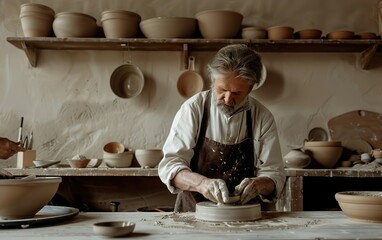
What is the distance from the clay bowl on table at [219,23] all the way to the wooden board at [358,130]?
1329 mm

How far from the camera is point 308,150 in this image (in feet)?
13.0

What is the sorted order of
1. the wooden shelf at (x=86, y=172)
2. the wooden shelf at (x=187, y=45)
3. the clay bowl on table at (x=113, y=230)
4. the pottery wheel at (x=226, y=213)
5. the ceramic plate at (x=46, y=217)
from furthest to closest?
the wooden shelf at (x=187, y=45), the wooden shelf at (x=86, y=172), the pottery wheel at (x=226, y=213), the ceramic plate at (x=46, y=217), the clay bowl on table at (x=113, y=230)

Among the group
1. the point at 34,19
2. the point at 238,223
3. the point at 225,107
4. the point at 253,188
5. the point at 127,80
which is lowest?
the point at 238,223

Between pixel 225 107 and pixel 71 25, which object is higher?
pixel 71 25

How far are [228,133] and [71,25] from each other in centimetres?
207

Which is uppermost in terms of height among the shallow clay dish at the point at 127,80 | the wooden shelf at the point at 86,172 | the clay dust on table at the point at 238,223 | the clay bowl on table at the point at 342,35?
the clay bowl on table at the point at 342,35

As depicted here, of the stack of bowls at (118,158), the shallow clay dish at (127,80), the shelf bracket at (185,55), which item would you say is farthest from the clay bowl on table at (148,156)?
the shelf bracket at (185,55)

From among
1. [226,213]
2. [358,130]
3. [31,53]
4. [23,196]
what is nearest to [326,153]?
[358,130]

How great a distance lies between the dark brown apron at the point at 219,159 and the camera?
9.03ft

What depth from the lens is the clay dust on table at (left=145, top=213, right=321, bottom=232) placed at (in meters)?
1.87

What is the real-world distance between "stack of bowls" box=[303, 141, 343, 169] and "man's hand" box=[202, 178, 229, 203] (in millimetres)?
1978

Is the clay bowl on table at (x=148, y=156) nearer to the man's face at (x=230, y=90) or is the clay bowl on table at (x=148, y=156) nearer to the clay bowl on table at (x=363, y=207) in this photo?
the man's face at (x=230, y=90)

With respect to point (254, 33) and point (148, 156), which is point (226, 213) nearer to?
point (148, 156)

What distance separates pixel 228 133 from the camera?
2789 mm
